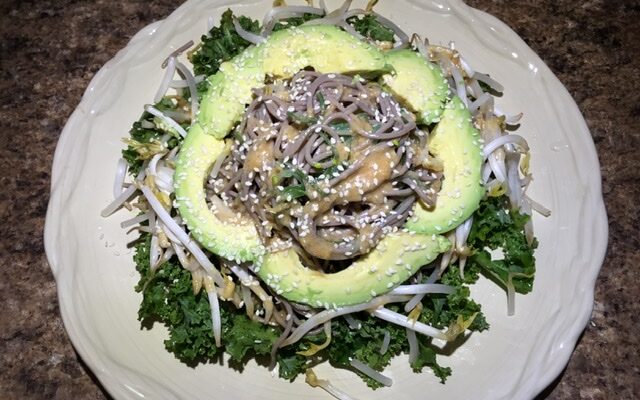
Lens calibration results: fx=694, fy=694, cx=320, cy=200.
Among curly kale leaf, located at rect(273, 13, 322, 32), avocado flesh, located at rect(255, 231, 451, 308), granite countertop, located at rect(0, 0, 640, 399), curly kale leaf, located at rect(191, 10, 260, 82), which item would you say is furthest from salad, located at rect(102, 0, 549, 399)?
granite countertop, located at rect(0, 0, 640, 399)

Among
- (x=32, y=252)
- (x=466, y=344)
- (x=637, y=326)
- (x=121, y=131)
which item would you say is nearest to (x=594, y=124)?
(x=637, y=326)

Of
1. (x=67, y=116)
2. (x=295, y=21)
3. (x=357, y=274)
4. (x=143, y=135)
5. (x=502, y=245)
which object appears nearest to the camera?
(x=357, y=274)

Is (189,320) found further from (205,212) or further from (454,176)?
(454,176)

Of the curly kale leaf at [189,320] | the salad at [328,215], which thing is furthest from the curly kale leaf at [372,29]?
the curly kale leaf at [189,320]

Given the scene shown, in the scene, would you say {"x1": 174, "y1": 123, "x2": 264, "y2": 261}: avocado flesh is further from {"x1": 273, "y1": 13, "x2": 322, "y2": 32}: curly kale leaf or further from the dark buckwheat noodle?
{"x1": 273, "y1": 13, "x2": 322, "y2": 32}: curly kale leaf

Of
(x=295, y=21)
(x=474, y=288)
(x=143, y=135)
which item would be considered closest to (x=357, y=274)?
(x=474, y=288)

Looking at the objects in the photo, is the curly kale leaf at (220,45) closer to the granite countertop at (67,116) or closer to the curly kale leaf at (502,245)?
the granite countertop at (67,116)

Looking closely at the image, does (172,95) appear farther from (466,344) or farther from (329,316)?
(466,344)

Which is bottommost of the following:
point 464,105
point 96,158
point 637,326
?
point 637,326
